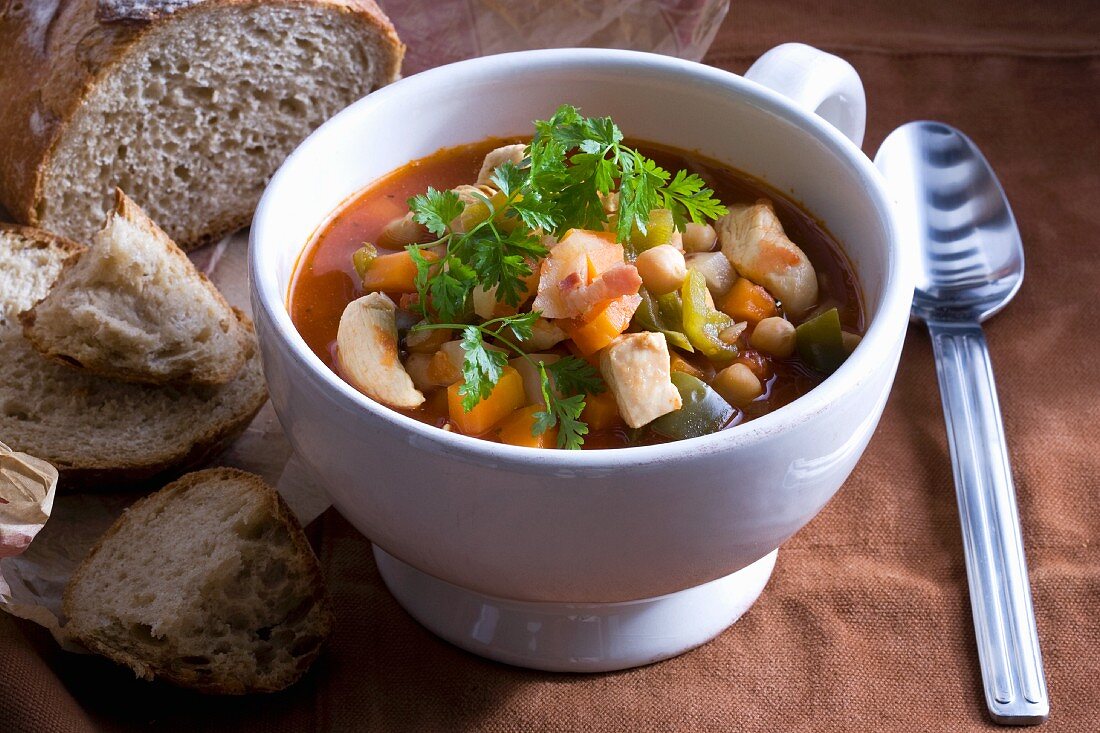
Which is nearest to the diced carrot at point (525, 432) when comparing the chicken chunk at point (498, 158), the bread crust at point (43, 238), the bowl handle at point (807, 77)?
the chicken chunk at point (498, 158)

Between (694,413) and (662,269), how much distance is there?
259 millimetres

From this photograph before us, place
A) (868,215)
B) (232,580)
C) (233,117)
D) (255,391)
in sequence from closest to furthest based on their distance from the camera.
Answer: (868,215) → (232,580) → (255,391) → (233,117)

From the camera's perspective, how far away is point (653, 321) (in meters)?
2.08

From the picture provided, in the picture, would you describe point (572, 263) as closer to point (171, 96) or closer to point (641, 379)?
point (641, 379)

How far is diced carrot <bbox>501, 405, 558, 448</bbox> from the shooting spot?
1896 mm

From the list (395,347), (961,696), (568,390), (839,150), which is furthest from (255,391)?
(961,696)

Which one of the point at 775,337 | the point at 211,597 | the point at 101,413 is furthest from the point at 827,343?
the point at 101,413

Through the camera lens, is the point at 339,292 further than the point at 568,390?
Yes

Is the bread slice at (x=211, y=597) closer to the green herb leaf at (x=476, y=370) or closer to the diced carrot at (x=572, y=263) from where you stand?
the green herb leaf at (x=476, y=370)

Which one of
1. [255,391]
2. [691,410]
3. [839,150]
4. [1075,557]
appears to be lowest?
[1075,557]

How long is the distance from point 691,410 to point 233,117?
2012 mm

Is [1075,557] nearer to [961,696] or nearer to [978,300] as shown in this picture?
[961,696]

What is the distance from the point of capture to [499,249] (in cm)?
201

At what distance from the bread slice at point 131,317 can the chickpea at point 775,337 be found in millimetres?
1248
